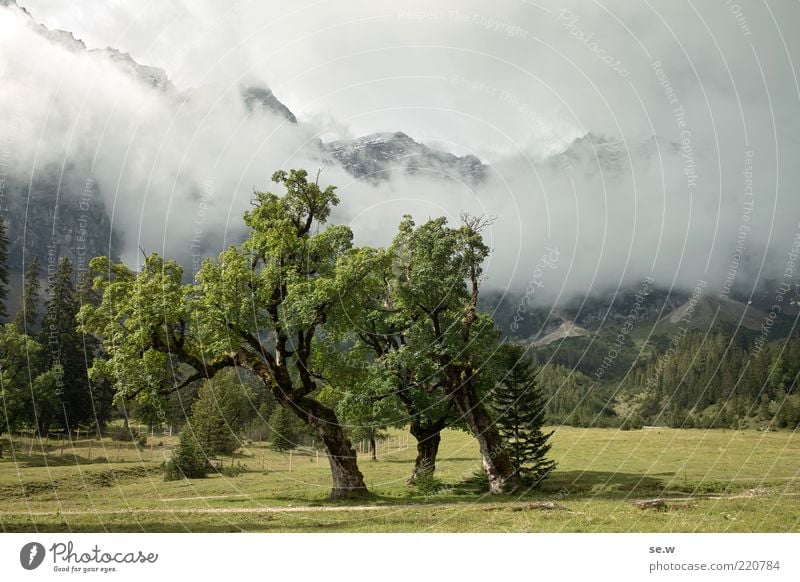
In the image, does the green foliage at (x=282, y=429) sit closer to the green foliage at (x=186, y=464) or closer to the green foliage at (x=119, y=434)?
the green foliage at (x=119, y=434)

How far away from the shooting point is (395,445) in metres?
94.4

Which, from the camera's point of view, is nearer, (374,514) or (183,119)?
(374,514)

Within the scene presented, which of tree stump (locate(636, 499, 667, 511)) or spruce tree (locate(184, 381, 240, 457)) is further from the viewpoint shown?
spruce tree (locate(184, 381, 240, 457))

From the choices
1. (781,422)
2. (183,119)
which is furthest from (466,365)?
(781,422)

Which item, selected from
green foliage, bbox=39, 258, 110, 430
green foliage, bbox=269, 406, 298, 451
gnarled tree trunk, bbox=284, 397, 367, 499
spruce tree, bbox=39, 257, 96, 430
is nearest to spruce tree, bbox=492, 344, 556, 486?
gnarled tree trunk, bbox=284, 397, 367, 499

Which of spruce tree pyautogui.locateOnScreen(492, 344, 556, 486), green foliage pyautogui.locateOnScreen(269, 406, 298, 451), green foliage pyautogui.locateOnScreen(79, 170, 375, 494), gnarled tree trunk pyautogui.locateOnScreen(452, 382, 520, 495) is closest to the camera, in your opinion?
green foliage pyautogui.locateOnScreen(79, 170, 375, 494)

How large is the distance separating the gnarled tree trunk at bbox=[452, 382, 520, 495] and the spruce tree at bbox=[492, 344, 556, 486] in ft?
4.14

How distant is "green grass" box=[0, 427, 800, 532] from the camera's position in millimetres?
20844

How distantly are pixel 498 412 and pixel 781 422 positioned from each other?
488ft

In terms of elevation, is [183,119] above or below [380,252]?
above

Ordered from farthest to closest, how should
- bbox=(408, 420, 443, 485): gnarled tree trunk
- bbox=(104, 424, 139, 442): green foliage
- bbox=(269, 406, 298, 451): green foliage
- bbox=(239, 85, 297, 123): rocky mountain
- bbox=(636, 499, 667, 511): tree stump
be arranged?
bbox=(104, 424, 139, 442): green foliage < bbox=(269, 406, 298, 451): green foliage < bbox=(408, 420, 443, 485): gnarled tree trunk < bbox=(239, 85, 297, 123): rocky mountain < bbox=(636, 499, 667, 511): tree stump

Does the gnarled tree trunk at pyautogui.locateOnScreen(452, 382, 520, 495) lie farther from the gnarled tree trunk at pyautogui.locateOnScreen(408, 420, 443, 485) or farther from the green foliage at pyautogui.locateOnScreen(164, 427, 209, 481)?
the green foliage at pyautogui.locateOnScreen(164, 427, 209, 481)

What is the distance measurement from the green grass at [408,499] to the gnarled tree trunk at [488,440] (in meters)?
1.50
